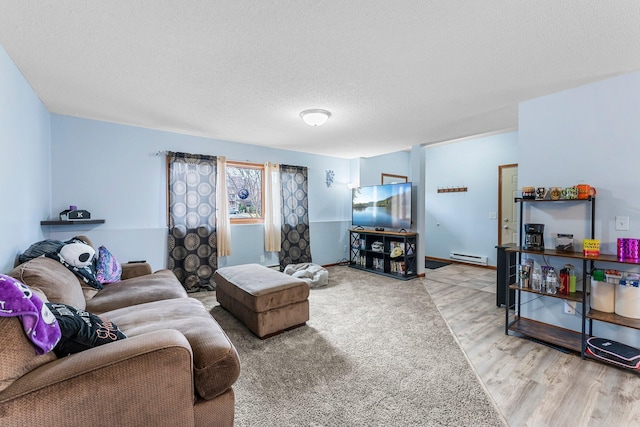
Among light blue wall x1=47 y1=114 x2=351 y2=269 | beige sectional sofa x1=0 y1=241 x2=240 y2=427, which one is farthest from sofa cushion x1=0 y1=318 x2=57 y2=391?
light blue wall x1=47 y1=114 x2=351 y2=269

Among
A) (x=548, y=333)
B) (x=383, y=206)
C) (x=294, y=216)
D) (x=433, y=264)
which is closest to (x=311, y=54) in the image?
(x=548, y=333)

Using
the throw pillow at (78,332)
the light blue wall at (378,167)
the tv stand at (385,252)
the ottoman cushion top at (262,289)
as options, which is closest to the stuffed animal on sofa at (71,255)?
the ottoman cushion top at (262,289)

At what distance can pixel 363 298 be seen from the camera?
3.73m

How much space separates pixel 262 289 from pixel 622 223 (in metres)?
3.09

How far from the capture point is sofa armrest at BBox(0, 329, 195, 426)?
96cm

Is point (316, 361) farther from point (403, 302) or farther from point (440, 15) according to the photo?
point (440, 15)

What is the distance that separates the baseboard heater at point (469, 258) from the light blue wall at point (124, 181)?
4.05 m

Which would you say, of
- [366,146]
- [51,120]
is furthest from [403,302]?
[51,120]

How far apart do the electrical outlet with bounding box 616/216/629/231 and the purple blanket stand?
3.71 metres

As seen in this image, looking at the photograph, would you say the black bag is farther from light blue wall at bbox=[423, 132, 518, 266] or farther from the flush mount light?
the flush mount light

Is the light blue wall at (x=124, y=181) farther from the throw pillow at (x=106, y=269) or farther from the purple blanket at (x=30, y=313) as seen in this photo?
the purple blanket at (x=30, y=313)

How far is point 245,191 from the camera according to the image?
484 centimetres

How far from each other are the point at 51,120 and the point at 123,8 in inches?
107

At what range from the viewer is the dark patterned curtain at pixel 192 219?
13.2 ft
